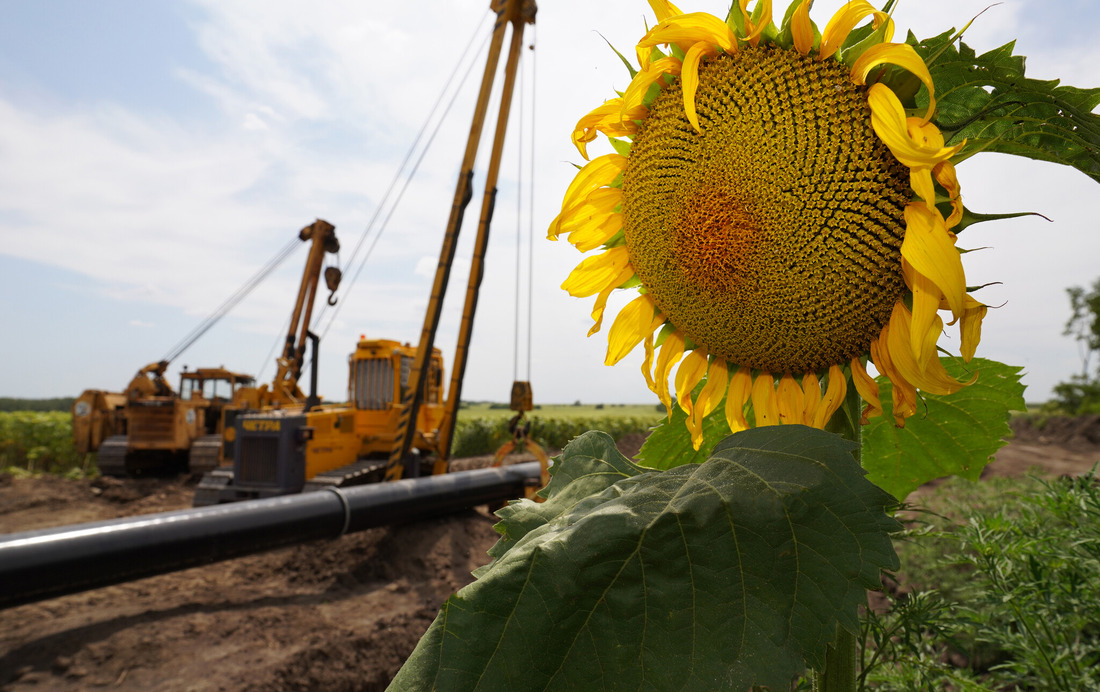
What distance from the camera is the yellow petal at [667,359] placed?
0.99 metres

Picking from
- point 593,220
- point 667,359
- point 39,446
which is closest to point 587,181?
point 593,220

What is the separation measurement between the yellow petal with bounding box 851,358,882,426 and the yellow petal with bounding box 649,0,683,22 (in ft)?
1.77

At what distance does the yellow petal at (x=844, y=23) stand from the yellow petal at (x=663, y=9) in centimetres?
21

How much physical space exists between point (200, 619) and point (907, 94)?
301 inches

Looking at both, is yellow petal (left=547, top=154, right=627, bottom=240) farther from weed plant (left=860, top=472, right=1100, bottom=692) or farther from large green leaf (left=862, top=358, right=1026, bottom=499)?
weed plant (left=860, top=472, right=1100, bottom=692)

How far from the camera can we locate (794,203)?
0.76m

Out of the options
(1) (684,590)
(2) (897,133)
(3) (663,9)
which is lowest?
(1) (684,590)

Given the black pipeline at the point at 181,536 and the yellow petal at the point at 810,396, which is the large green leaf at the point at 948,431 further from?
the black pipeline at the point at 181,536

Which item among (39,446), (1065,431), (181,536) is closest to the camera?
(181,536)

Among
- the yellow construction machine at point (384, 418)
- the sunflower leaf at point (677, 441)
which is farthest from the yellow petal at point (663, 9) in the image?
the yellow construction machine at point (384, 418)

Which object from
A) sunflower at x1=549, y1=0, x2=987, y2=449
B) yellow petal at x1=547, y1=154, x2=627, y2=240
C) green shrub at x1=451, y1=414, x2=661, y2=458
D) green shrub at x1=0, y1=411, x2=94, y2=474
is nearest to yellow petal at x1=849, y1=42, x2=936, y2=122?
sunflower at x1=549, y1=0, x2=987, y2=449

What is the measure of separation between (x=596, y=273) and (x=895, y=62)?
51 centimetres

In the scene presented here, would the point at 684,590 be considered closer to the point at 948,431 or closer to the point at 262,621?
the point at 948,431

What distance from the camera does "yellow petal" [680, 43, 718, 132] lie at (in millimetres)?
790
